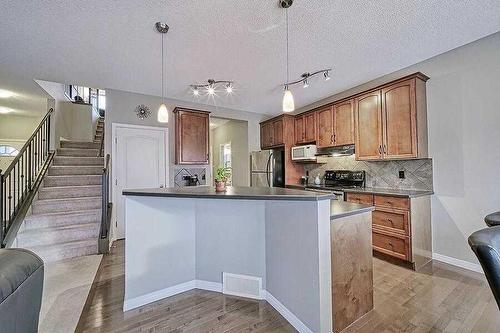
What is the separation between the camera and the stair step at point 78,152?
4.78 metres

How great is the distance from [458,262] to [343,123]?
243 cm

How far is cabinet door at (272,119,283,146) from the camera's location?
5109 mm

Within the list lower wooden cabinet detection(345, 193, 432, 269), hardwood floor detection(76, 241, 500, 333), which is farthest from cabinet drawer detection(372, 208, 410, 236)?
hardwood floor detection(76, 241, 500, 333)

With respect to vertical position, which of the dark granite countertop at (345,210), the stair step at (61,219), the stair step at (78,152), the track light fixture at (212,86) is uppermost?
the track light fixture at (212,86)

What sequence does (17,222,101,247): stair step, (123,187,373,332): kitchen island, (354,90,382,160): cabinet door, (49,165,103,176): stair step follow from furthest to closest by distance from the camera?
1. (49,165,103,176): stair step
2. (354,90,382,160): cabinet door
3. (17,222,101,247): stair step
4. (123,187,373,332): kitchen island

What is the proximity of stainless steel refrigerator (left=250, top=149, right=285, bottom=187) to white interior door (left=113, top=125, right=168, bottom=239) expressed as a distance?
2.04 metres

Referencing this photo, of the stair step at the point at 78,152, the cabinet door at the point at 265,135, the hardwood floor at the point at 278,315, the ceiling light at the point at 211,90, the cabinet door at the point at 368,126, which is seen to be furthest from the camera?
the cabinet door at the point at 265,135

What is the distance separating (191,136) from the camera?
4.55 metres

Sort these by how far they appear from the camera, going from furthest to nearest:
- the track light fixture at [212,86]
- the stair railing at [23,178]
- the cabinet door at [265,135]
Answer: the cabinet door at [265,135] < the track light fixture at [212,86] < the stair railing at [23,178]

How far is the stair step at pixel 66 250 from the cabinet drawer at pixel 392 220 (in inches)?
157

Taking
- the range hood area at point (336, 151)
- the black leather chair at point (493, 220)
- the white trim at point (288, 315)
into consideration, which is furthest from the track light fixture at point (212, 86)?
the black leather chair at point (493, 220)

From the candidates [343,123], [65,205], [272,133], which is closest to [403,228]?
[343,123]

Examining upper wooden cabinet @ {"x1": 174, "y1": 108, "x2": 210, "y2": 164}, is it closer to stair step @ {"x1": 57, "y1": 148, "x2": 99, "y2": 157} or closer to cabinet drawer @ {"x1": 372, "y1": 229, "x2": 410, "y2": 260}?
stair step @ {"x1": 57, "y1": 148, "x2": 99, "y2": 157}

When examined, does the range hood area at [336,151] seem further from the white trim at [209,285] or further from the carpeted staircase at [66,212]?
the carpeted staircase at [66,212]
